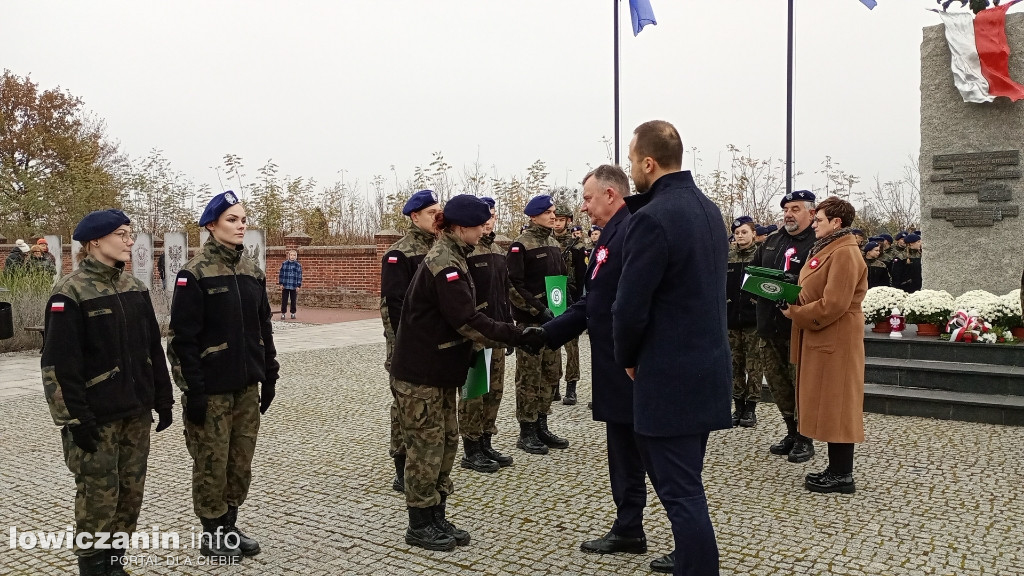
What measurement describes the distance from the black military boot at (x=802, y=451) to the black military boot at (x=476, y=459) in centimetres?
223

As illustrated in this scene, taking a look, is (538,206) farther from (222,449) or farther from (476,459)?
(222,449)

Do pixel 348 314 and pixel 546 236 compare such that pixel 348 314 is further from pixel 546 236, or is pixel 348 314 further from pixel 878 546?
pixel 878 546

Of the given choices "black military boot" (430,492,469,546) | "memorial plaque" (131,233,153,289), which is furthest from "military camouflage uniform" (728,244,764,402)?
"memorial plaque" (131,233,153,289)

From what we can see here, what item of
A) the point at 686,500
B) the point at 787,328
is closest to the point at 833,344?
the point at 787,328

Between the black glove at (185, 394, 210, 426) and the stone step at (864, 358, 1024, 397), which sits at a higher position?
the black glove at (185, 394, 210, 426)

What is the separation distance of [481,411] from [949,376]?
4.80 m

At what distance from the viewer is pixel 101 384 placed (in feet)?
12.3

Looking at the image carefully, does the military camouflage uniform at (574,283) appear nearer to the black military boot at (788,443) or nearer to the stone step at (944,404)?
the black military boot at (788,443)

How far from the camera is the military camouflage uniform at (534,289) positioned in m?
6.86

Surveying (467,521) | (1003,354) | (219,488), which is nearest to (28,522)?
(219,488)

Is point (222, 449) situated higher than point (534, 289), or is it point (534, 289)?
point (534, 289)

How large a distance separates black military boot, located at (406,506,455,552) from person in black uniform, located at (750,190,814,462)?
3.02 m

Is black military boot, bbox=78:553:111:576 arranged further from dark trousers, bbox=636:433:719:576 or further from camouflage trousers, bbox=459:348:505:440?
camouflage trousers, bbox=459:348:505:440

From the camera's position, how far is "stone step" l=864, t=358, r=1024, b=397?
301 inches
